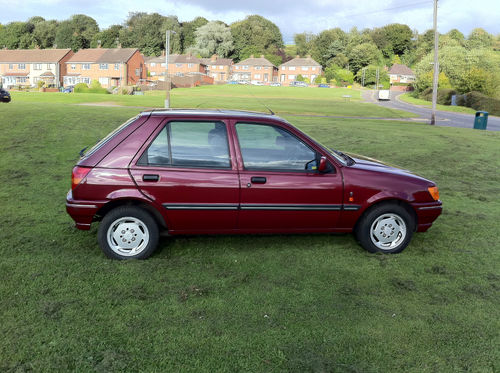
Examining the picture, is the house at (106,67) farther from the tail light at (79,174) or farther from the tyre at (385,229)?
the tyre at (385,229)

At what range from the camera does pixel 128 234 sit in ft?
16.2

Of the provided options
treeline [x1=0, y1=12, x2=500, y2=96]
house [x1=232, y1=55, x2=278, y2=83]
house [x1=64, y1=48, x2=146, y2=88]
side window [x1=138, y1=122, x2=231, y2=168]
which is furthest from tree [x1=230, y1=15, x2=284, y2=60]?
side window [x1=138, y1=122, x2=231, y2=168]

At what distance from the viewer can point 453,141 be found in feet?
56.4

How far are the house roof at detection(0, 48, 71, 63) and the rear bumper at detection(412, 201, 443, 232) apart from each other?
100.0m

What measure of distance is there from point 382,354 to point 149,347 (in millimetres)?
1730

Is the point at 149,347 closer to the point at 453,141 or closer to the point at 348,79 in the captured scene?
the point at 453,141

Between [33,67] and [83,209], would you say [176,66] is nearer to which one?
[33,67]

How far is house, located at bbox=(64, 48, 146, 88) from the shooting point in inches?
3465

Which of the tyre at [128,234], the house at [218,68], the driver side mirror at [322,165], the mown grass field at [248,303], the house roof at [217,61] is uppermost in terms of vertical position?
the house roof at [217,61]

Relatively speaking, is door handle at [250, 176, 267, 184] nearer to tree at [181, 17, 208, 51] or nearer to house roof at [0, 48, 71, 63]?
house roof at [0, 48, 71, 63]

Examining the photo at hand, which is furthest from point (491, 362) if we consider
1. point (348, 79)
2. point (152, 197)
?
point (348, 79)

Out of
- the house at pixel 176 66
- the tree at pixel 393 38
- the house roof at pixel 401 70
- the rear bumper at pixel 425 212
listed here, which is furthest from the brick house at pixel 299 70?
the rear bumper at pixel 425 212

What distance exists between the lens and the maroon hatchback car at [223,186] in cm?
484

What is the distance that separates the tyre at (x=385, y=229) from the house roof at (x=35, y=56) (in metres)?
99.8
